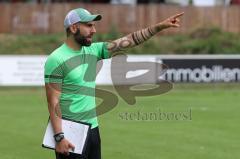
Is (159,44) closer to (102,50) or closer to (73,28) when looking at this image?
(102,50)

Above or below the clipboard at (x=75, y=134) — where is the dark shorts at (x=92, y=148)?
below

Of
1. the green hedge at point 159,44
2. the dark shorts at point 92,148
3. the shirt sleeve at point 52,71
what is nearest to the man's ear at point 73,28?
the shirt sleeve at point 52,71

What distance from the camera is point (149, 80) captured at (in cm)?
3023

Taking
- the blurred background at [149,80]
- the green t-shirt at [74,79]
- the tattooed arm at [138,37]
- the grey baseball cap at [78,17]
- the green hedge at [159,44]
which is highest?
the grey baseball cap at [78,17]

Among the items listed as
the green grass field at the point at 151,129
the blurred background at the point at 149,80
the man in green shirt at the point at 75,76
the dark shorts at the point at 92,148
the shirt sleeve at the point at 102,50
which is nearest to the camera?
the man in green shirt at the point at 75,76

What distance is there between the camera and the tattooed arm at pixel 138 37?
A: 7309 mm

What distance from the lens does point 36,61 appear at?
30547 millimetres

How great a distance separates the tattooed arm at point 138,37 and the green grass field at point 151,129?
18.1ft

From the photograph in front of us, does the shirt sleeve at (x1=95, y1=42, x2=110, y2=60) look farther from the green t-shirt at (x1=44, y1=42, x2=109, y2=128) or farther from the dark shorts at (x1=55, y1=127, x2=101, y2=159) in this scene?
the dark shorts at (x1=55, y1=127, x2=101, y2=159)

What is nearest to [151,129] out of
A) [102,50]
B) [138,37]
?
[102,50]

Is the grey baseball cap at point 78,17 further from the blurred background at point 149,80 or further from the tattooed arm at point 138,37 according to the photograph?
the blurred background at point 149,80

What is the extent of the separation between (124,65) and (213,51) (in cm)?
1159
